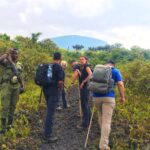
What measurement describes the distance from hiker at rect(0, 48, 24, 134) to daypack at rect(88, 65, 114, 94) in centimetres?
192

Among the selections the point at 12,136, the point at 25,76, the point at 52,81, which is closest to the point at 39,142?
the point at 12,136

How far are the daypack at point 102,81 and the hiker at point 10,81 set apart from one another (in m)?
1.92

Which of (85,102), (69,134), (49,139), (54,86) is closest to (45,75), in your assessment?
(54,86)

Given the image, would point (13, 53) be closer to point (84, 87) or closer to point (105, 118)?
point (84, 87)

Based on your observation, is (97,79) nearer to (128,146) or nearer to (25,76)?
(128,146)

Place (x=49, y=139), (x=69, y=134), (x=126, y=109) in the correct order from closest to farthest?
(x=49, y=139) → (x=69, y=134) → (x=126, y=109)

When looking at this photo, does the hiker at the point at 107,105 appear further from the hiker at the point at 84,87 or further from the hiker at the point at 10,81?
the hiker at the point at 10,81

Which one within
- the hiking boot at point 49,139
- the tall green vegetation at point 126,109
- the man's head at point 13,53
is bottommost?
the hiking boot at point 49,139

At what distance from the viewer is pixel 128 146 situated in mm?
10375

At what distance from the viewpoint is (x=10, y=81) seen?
991 cm

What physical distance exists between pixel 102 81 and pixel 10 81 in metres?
2.31

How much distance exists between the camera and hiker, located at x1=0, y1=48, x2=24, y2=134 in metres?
9.77

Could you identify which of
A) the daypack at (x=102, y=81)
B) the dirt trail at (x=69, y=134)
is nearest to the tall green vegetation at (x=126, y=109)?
the dirt trail at (x=69, y=134)

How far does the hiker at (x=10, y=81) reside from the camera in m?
9.77
